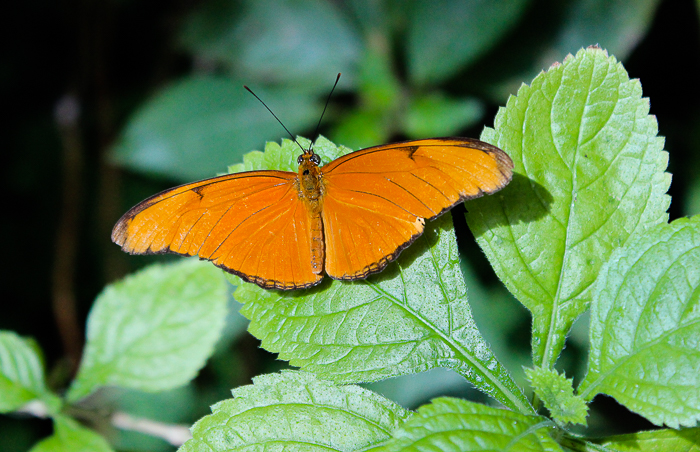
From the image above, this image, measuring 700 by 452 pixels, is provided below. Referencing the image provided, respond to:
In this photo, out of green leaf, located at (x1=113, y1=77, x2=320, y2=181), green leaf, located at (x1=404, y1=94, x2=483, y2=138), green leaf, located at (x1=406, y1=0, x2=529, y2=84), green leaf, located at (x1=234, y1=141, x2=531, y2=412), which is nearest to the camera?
green leaf, located at (x1=234, y1=141, x2=531, y2=412)

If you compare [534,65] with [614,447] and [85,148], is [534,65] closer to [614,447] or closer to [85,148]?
[614,447]

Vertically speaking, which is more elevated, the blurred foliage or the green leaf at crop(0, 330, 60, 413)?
the blurred foliage

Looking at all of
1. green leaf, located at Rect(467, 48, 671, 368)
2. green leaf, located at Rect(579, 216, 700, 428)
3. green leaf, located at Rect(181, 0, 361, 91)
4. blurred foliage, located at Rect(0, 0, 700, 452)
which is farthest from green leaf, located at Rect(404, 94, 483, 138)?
green leaf, located at Rect(579, 216, 700, 428)

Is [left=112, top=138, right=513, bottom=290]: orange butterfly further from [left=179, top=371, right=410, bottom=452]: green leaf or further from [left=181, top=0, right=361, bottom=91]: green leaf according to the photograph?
[left=181, top=0, right=361, bottom=91]: green leaf

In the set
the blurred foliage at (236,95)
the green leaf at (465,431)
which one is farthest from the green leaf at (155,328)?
the blurred foliage at (236,95)

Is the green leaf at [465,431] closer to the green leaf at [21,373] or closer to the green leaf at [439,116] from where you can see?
the green leaf at [21,373]
